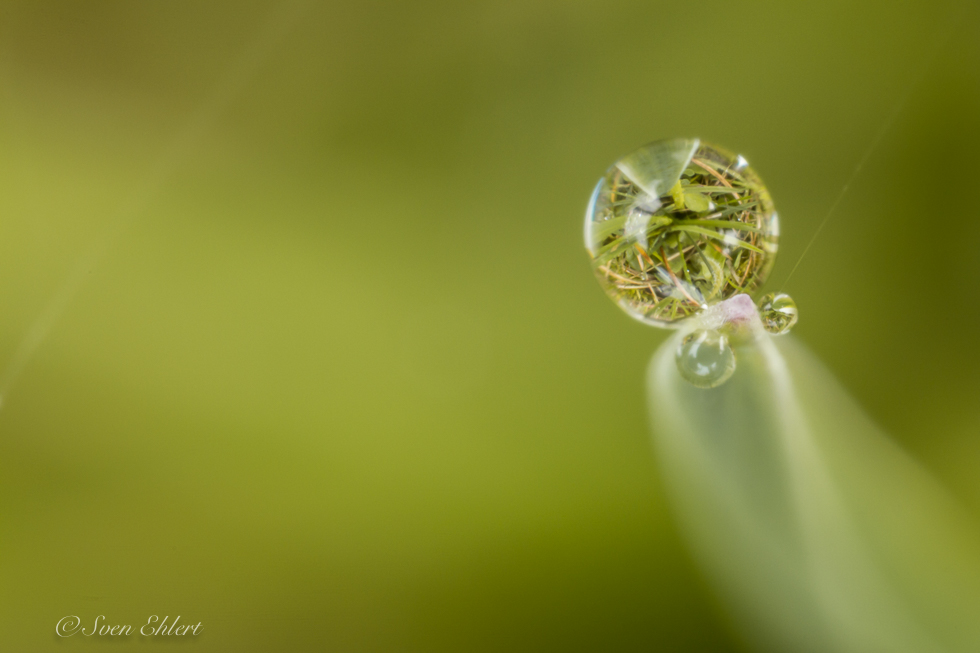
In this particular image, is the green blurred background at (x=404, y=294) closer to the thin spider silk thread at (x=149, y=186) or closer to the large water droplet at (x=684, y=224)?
the thin spider silk thread at (x=149, y=186)

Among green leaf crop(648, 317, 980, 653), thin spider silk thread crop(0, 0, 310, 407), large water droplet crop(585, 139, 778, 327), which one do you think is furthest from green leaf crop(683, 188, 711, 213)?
thin spider silk thread crop(0, 0, 310, 407)

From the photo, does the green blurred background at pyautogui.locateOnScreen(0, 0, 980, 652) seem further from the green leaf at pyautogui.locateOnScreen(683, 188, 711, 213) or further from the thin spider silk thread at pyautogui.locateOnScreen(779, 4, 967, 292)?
the green leaf at pyautogui.locateOnScreen(683, 188, 711, 213)

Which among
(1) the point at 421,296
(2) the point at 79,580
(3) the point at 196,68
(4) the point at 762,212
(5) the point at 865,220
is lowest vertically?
(2) the point at 79,580

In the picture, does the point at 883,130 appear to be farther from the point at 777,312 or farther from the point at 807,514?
the point at 807,514

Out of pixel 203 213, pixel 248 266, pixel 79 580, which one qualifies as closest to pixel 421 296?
pixel 248 266

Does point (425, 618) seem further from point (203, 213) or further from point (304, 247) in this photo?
point (203, 213)

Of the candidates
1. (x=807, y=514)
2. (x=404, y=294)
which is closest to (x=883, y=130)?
(x=807, y=514)
